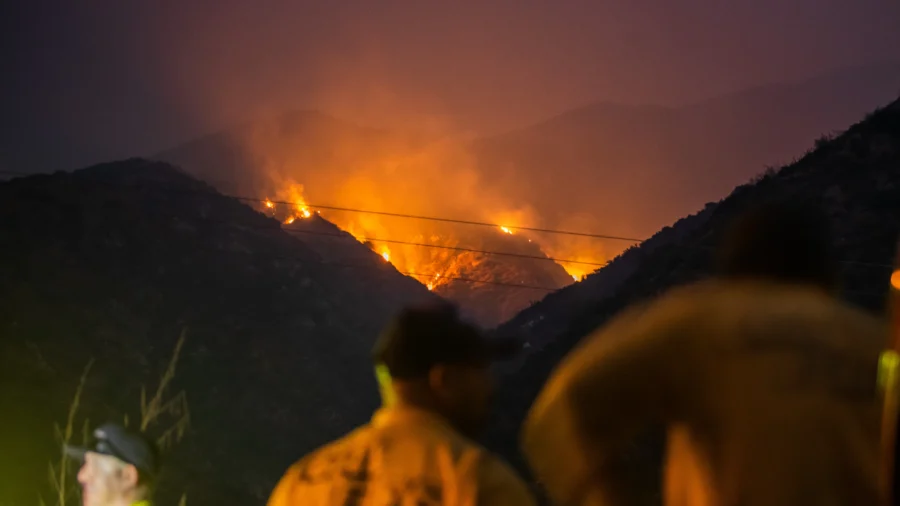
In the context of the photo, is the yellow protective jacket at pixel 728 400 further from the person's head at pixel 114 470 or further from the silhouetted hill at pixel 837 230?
the silhouetted hill at pixel 837 230

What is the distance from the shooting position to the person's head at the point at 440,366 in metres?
1.79

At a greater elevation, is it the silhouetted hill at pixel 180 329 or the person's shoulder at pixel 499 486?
the silhouetted hill at pixel 180 329

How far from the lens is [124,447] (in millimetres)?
2986

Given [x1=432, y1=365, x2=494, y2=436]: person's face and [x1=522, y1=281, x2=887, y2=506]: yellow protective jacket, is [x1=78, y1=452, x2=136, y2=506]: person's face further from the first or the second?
[x1=522, y1=281, x2=887, y2=506]: yellow protective jacket

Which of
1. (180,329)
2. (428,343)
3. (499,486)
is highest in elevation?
(180,329)

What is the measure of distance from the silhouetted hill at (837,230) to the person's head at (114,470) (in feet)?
40.1

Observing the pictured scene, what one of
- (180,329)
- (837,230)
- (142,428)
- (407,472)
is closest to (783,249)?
(407,472)

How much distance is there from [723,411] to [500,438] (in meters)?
15.4

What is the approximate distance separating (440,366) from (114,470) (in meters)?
1.85

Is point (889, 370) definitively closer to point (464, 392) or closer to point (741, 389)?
point (741, 389)

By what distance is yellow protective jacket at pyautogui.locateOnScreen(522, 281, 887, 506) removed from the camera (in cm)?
132

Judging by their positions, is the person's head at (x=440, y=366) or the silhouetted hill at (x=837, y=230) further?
the silhouetted hill at (x=837, y=230)

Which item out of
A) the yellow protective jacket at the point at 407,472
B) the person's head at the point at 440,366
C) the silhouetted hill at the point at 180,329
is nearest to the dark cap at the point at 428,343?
the person's head at the point at 440,366

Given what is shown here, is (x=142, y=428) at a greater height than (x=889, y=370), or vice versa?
(x=142, y=428)
